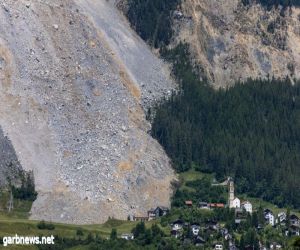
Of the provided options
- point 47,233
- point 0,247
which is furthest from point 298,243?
point 47,233

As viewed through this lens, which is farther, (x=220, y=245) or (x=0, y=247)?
(x=220, y=245)

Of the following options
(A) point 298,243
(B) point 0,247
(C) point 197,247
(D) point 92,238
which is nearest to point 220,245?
(C) point 197,247

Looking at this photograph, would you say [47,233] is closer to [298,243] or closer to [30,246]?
[30,246]

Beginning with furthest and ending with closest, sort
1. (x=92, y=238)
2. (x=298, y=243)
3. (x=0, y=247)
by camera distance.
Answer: (x=92, y=238) → (x=0, y=247) → (x=298, y=243)

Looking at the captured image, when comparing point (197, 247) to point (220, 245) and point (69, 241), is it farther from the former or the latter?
point (69, 241)

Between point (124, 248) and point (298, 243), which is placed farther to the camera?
point (124, 248)

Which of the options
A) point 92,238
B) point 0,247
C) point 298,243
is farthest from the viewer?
point 92,238

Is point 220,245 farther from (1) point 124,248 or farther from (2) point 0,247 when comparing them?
(2) point 0,247

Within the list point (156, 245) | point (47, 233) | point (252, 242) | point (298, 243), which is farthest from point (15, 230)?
point (298, 243)
